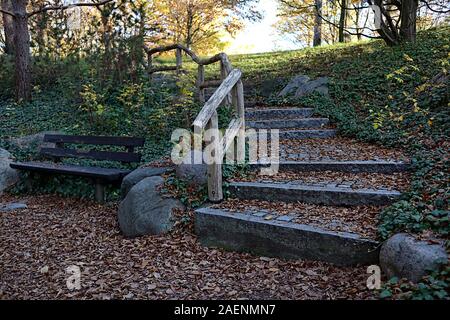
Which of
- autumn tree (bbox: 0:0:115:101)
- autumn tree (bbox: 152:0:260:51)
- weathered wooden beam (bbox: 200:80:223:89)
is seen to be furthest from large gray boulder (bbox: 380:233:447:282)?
autumn tree (bbox: 152:0:260:51)

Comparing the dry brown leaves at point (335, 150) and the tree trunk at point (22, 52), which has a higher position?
the tree trunk at point (22, 52)

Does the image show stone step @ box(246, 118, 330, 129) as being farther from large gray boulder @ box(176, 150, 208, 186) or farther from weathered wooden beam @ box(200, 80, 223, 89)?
large gray boulder @ box(176, 150, 208, 186)

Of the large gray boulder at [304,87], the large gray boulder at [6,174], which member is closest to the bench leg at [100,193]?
the large gray boulder at [6,174]

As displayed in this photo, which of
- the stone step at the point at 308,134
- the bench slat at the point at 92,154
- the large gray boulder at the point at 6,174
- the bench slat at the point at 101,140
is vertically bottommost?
the large gray boulder at the point at 6,174

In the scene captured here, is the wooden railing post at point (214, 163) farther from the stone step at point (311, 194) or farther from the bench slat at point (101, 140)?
the bench slat at point (101, 140)

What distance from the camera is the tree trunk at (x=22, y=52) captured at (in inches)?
395

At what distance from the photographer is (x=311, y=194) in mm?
4215

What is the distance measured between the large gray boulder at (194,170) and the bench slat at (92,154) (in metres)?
1.20

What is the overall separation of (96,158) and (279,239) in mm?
3822

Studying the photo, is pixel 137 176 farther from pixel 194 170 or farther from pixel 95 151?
pixel 95 151

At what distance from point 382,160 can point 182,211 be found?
8.69 ft

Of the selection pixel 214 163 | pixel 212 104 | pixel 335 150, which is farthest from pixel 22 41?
pixel 335 150

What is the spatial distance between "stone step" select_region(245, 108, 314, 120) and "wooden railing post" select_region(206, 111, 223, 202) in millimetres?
3539

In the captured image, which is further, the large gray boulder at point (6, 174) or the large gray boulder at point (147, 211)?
the large gray boulder at point (6, 174)
